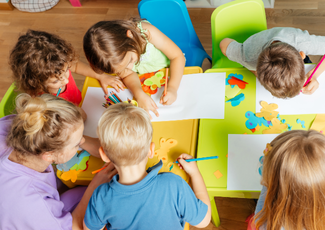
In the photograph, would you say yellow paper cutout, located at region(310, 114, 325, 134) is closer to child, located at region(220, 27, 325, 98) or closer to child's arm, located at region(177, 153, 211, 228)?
child, located at region(220, 27, 325, 98)

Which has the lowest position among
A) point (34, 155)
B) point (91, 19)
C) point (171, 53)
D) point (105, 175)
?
point (91, 19)

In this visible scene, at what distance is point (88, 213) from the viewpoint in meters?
0.84

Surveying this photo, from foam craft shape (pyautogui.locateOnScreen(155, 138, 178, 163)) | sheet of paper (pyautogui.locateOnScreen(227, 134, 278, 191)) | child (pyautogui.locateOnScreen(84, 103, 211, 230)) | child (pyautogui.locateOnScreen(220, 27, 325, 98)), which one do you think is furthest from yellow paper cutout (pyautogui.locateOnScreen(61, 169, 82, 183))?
child (pyautogui.locateOnScreen(220, 27, 325, 98))

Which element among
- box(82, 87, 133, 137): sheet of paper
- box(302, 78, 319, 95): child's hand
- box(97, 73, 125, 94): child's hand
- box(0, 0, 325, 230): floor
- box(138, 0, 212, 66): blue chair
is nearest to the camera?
box(302, 78, 319, 95): child's hand

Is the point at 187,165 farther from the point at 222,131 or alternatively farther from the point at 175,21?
the point at 175,21

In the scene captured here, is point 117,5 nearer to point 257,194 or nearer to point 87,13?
point 87,13

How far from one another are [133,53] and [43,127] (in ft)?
1.68

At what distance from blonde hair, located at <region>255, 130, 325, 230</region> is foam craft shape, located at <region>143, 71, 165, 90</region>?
587 millimetres

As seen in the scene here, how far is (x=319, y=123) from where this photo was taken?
0.94m

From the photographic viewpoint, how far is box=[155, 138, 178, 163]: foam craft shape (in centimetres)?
99

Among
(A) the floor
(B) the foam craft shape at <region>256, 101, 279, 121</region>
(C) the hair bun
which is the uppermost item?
(C) the hair bun

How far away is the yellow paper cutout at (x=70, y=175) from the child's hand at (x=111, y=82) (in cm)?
40

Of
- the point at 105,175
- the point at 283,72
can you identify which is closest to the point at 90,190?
the point at 105,175

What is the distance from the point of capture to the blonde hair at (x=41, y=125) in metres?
0.80
